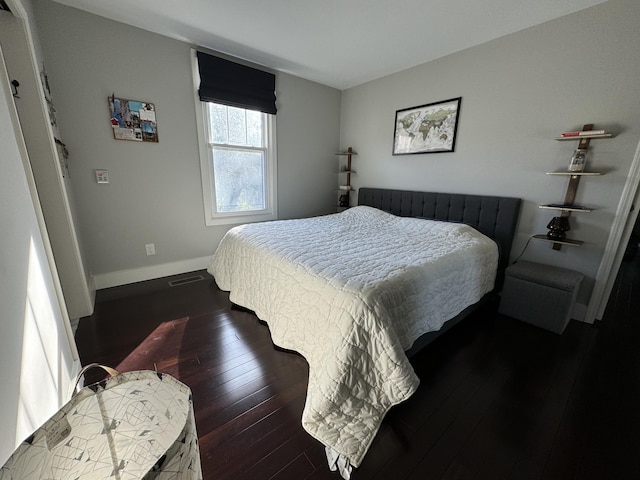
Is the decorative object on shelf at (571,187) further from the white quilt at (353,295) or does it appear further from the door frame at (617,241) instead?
the white quilt at (353,295)

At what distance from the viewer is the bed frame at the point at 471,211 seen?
2477 mm

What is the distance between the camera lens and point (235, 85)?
300 cm

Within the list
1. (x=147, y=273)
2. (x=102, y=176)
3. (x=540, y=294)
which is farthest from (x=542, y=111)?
(x=147, y=273)

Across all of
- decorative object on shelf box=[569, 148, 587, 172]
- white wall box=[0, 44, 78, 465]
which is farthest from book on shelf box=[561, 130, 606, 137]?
white wall box=[0, 44, 78, 465]

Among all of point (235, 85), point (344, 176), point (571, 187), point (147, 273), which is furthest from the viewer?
point (344, 176)

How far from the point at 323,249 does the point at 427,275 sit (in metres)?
0.73

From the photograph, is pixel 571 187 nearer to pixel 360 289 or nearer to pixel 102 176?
pixel 360 289

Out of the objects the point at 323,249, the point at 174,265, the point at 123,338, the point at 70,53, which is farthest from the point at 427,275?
the point at 70,53

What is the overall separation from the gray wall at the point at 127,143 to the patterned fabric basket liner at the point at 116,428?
103 inches

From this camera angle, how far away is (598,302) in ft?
7.18

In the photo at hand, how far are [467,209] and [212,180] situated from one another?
2.90m

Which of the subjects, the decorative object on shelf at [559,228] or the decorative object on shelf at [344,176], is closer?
the decorative object on shelf at [559,228]

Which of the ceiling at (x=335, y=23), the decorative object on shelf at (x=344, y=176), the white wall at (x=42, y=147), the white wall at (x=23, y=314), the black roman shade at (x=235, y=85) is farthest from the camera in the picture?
the decorative object on shelf at (x=344, y=176)

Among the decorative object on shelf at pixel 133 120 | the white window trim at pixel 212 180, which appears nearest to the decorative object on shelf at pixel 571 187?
the white window trim at pixel 212 180
